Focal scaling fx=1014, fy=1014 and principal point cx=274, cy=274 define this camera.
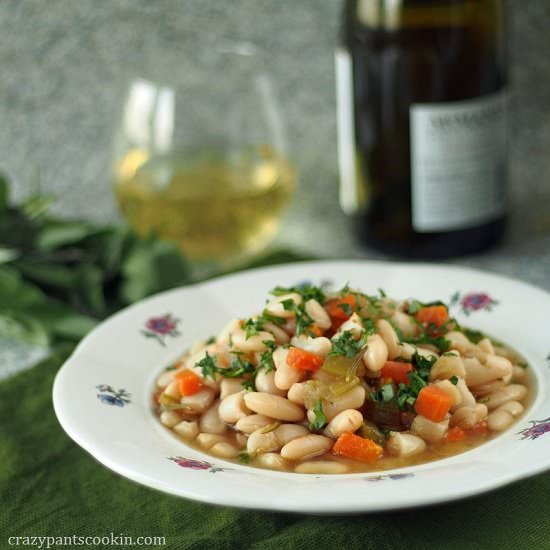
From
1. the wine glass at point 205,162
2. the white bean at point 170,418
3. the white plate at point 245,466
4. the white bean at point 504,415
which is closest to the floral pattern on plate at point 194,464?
the white plate at point 245,466

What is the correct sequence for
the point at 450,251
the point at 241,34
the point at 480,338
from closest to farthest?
the point at 480,338 → the point at 450,251 → the point at 241,34

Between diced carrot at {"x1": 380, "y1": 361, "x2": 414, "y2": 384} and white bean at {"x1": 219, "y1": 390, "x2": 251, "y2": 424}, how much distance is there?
6.4 inches

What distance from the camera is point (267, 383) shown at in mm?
1153

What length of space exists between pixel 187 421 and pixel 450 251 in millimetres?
852

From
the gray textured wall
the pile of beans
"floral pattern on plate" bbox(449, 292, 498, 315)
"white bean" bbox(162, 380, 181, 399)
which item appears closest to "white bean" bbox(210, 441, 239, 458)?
the pile of beans

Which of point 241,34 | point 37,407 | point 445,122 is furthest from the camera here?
point 241,34

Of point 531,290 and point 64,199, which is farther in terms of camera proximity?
point 64,199

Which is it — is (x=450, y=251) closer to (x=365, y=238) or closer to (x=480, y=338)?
(x=365, y=238)

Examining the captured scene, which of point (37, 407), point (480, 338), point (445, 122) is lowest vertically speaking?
point (37, 407)

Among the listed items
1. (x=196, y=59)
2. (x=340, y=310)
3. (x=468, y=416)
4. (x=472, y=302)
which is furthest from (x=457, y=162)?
(x=468, y=416)

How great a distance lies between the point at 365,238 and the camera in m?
1.95

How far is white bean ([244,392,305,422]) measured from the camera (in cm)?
113

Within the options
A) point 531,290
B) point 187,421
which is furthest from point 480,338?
point 187,421

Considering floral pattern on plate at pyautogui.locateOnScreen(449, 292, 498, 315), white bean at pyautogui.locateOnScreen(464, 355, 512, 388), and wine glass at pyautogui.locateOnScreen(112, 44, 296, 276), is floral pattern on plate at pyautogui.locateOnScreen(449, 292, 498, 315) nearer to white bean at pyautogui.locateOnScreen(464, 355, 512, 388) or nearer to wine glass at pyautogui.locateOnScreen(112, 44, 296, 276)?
white bean at pyautogui.locateOnScreen(464, 355, 512, 388)
